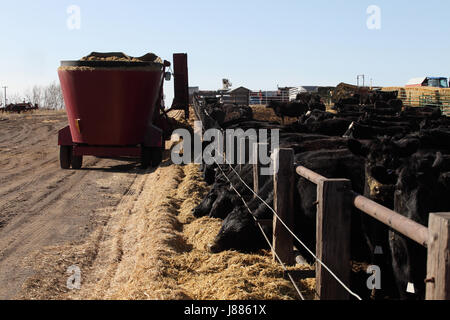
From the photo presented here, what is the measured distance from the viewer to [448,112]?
91.8 ft

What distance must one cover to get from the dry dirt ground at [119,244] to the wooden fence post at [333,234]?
2.46ft

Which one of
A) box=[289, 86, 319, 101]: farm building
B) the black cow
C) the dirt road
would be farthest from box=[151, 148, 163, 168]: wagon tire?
box=[289, 86, 319, 101]: farm building

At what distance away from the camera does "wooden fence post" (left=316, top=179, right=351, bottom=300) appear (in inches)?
151

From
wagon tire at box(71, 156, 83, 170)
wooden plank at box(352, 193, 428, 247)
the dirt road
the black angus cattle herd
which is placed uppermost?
wooden plank at box(352, 193, 428, 247)

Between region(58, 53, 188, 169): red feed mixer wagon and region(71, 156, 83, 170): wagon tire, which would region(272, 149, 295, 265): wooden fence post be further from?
region(71, 156, 83, 170): wagon tire

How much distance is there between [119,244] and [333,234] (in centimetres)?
426

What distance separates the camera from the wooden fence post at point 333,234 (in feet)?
12.6

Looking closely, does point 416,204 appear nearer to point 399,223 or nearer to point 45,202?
point 399,223

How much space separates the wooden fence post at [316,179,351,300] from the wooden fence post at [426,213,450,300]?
1.34 metres

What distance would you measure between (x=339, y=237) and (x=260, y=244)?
276cm

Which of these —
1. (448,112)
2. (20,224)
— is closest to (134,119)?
(20,224)

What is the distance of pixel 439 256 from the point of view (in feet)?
8.00

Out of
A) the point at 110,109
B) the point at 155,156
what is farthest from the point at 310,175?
the point at 155,156

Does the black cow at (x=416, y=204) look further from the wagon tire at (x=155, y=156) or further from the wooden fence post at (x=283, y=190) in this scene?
the wagon tire at (x=155, y=156)
